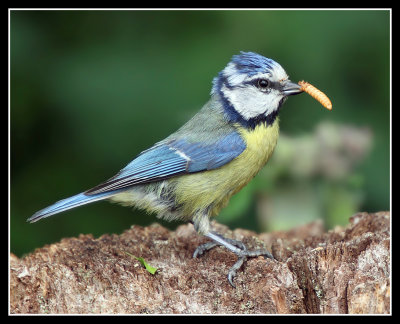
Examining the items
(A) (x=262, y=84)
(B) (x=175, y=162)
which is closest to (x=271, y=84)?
(A) (x=262, y=84)

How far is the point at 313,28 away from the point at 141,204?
2.42m

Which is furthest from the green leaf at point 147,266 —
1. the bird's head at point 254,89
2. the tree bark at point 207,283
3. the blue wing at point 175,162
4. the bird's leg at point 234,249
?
the bird's head at point 254,89

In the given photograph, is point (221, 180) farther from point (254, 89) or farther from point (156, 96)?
point (156, 96)

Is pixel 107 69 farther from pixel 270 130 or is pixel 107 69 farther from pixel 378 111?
pixel 378 111

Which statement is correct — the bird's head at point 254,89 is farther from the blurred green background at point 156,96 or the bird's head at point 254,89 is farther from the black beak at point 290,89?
the blurred green background at point 156,96

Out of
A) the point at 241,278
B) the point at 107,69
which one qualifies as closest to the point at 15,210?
the point at 107,69

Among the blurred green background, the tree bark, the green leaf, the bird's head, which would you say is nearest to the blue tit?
the bird's head

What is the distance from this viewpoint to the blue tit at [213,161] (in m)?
4.34

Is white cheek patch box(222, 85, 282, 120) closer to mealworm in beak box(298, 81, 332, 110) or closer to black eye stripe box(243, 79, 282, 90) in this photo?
black eye stripe box(243, 79, 282, 90)

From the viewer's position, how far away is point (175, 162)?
14.4ft

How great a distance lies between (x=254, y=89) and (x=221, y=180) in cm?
75

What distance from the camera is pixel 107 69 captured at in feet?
18.1

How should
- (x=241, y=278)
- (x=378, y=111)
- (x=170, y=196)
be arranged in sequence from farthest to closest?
(x=378, y=111), (x=170, y=196), (x=241, y=278)

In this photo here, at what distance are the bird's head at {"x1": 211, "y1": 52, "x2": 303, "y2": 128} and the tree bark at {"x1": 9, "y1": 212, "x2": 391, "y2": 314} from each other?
110cm
